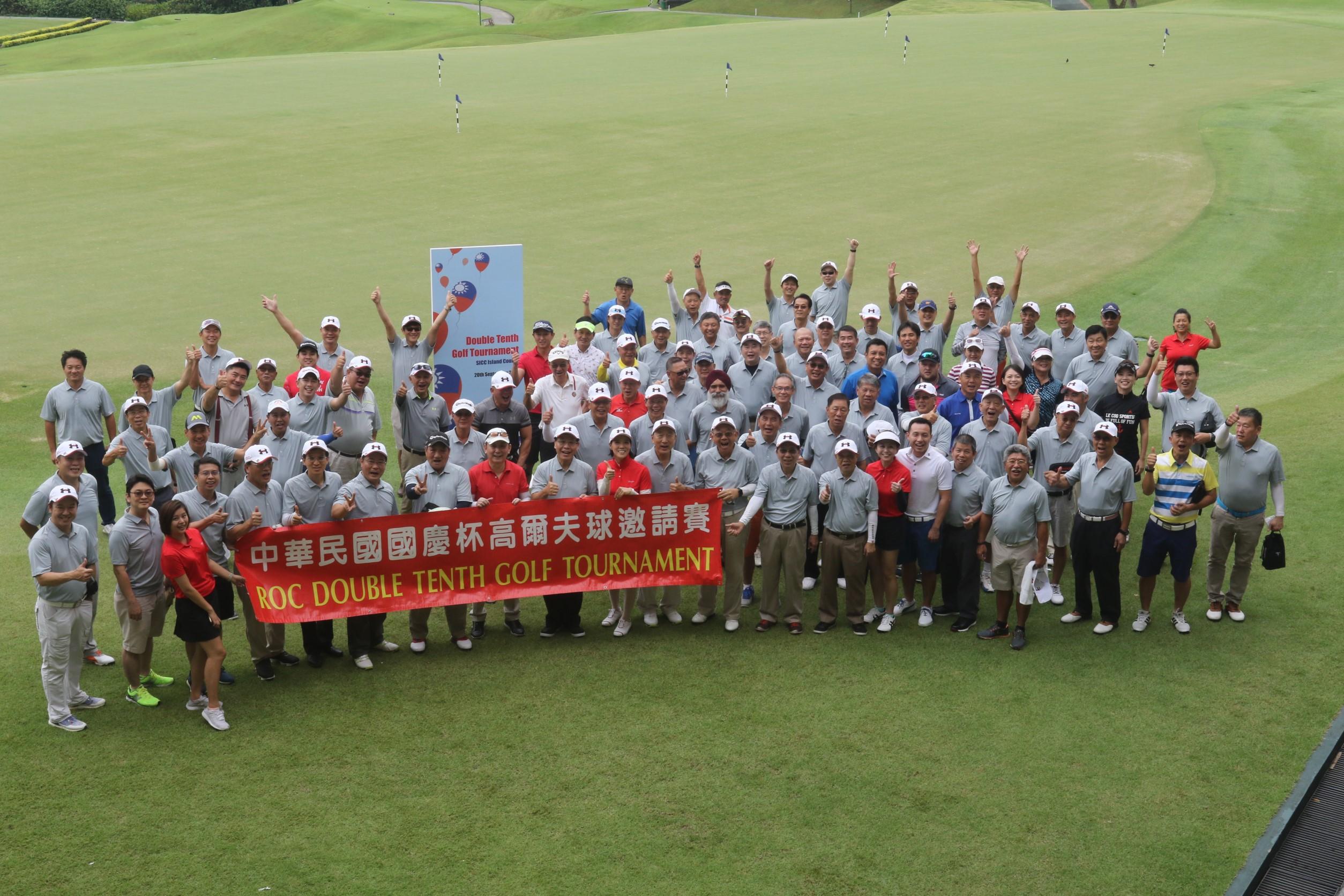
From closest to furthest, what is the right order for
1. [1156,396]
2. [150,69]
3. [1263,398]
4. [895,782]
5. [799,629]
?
1. [895,782]
2. [799,629]
3. [1156,396]
4. [1263,398]
5. [150,69]

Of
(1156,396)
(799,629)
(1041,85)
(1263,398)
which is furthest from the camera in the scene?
(1041,85)

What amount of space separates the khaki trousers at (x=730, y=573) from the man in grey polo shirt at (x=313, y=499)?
338 cm

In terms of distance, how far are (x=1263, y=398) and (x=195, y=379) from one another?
1454 cm

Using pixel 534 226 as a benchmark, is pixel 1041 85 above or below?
above

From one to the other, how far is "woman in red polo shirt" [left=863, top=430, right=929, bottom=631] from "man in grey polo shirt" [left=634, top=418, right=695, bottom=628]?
1707 millimetres

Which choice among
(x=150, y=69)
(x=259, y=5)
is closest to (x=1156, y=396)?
(x=150, y=69)

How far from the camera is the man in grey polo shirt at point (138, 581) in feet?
30.5

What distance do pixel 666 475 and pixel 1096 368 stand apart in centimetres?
489

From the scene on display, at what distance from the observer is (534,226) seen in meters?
25.8

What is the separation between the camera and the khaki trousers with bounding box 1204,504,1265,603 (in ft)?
36.7

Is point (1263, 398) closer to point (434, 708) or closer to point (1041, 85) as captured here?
point (434, 708)

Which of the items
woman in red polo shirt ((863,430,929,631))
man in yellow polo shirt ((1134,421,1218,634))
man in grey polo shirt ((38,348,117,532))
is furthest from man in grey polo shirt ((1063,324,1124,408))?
man in grey polo shirt ((38,348,117,532))

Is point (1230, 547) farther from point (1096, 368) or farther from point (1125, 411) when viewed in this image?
point (1096, 368)

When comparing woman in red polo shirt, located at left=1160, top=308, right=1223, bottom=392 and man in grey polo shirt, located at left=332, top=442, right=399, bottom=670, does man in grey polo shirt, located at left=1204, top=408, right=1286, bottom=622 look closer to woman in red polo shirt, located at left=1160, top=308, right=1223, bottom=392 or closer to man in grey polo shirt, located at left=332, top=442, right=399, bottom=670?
woman in red polo shirt, located at left=1160, top=308, right=1223, bottom=392
